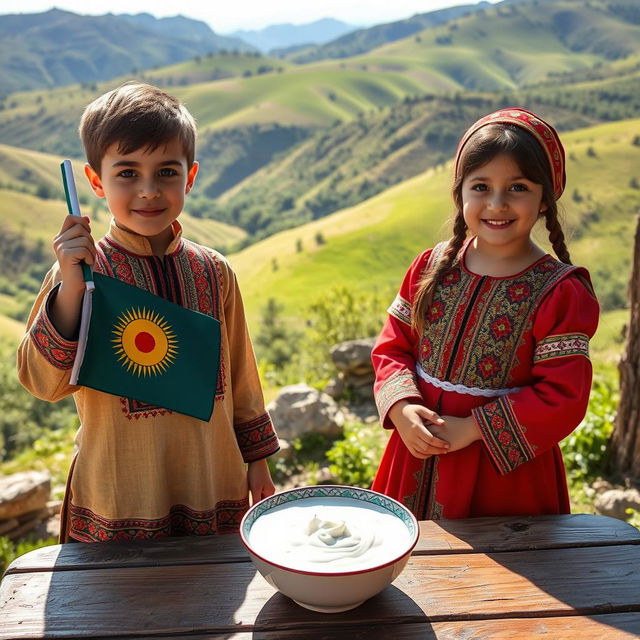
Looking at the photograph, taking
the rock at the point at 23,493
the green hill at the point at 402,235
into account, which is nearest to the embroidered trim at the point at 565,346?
the rock at the point at 23,493

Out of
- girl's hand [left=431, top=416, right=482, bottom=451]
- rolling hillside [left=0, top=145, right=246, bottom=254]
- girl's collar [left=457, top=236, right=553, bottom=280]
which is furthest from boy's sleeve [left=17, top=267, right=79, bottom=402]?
rolling hillside [left=0, top=145, right=246, bottom=254]

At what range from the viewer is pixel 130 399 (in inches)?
63.1

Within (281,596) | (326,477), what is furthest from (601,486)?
(281,596)

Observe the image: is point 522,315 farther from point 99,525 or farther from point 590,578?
point 99,525

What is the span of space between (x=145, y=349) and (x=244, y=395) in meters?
0.37

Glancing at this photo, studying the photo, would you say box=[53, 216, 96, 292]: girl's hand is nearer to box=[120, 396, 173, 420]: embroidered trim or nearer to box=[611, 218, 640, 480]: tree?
box=[120, 396, 173, 420]: embroidered trim

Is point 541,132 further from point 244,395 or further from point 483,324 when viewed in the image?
point 244,395

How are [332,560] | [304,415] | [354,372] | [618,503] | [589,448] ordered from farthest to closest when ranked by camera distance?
1. [354,372]
2. [304,415]
3. [589,448]
4. [618,503]
5. [332,560]

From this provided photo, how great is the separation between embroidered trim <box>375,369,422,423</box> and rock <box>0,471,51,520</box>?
2.60 metres

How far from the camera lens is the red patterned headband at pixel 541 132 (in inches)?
67.3

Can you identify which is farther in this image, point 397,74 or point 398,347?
point 397,74

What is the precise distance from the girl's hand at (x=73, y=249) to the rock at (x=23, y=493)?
103 inches

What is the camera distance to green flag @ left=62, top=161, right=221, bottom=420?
5.04 ft

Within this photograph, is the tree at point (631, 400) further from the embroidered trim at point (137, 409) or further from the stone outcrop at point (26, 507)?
the stone outcrop at point (26, 507)
